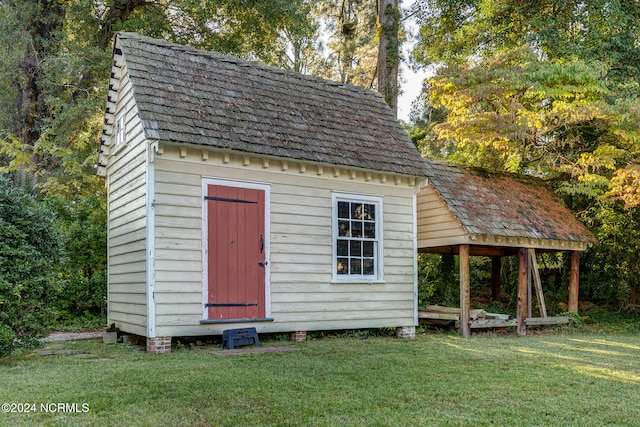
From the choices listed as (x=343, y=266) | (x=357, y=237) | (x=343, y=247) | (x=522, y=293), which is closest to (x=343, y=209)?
(x=357, y=237)

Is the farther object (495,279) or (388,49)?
(388,49)

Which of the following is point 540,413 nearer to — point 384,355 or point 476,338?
point 384,355

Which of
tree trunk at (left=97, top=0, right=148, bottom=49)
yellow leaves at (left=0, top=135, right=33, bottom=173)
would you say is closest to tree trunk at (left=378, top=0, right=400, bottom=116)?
tree trunk at (left=97, top=0, right=148, bottom=49)

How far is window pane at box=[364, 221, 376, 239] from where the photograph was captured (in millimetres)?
10961

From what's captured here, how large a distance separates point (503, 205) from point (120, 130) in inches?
340

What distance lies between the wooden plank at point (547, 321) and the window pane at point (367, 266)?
4.42 metres

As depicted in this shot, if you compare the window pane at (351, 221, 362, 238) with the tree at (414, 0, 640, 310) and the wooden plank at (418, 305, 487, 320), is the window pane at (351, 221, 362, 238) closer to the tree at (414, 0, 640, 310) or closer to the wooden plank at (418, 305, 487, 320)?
the wooden plank at (418, 305, 487, 320)

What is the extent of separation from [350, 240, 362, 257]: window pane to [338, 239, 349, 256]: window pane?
114 millimetres

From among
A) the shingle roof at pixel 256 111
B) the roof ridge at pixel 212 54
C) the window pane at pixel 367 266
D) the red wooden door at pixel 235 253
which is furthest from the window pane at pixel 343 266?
the roof ridge at pixel 212 54

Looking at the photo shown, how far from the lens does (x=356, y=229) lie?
10.8 metres

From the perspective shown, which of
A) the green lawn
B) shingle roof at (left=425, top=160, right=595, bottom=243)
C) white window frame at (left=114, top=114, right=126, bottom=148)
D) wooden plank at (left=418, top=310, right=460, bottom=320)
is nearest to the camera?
the green lawn

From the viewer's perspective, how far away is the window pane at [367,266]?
1092cm

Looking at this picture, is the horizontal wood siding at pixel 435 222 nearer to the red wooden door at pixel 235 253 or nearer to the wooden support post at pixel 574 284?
the wooden support post at pixel 574 284

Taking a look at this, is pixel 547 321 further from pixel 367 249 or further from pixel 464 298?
pixel 367 249
